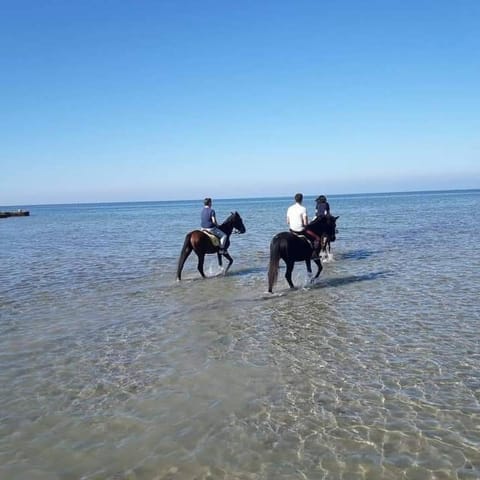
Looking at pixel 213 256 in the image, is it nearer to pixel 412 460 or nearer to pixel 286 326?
pixel 286 326

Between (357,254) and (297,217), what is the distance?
8406 mm

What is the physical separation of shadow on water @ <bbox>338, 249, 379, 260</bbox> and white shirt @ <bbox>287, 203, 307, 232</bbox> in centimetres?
684

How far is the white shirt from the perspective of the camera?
539 inches

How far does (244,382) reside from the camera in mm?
6754

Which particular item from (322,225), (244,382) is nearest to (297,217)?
(322,225)

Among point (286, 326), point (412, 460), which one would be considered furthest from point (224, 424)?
point (286, 326)

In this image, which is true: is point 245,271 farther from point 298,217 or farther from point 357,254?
point 357,254

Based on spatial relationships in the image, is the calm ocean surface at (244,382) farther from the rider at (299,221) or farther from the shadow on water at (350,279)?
the rider at (299,221)

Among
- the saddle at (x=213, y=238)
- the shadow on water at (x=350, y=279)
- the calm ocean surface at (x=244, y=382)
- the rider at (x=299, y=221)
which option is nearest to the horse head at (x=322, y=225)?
the rider at (x=299, y=221)

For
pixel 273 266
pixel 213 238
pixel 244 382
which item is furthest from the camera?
pixel 213 238

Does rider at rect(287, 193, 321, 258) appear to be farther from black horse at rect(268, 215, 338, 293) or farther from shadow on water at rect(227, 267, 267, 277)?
shadow on water at rect(227, 267, 267, 277)

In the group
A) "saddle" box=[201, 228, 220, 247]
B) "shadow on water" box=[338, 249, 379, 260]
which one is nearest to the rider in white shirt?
"saddle" box=[201, 228, 220, 247]

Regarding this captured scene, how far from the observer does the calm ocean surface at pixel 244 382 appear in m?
4.81

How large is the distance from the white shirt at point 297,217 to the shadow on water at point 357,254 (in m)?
6.84
